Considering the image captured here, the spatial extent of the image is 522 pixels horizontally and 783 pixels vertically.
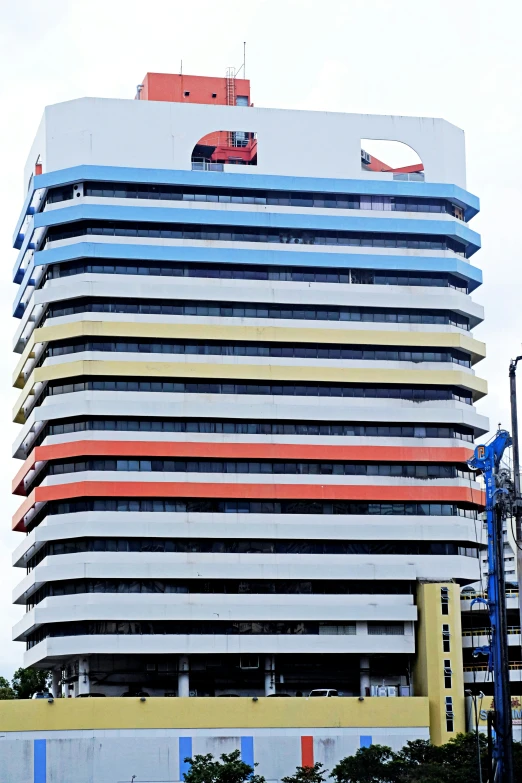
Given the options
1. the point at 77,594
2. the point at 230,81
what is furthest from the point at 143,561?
the point at 230,81

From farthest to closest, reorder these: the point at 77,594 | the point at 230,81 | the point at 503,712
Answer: the point at 230,81 < the point at 77,594 < the point at 503,712

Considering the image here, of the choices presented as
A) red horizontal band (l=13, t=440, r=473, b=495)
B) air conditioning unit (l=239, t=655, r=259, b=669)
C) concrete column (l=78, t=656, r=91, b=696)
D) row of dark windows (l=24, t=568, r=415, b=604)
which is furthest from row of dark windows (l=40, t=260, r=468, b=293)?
concrete column (l=78, t=656, r=91, b=696)

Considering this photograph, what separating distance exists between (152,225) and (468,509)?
36915 mm

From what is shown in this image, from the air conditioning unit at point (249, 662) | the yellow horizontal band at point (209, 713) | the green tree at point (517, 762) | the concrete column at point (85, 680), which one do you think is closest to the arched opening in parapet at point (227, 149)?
the air conditioning unit at point (249, 662)

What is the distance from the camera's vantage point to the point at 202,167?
141375mm

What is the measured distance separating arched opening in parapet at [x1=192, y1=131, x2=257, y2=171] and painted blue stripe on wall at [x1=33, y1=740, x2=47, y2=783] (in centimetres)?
5304

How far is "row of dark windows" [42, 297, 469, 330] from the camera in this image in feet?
445

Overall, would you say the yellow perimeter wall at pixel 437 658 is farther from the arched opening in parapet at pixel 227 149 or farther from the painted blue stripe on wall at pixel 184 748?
the arched opening in parapet at pixel 227 149

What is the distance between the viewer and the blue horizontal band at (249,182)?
13675 cm

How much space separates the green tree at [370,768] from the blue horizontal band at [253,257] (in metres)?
44.1

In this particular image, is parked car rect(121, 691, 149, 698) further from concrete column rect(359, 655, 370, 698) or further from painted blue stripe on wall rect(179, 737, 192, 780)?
concrete column rect(359, 655, 370, 698)

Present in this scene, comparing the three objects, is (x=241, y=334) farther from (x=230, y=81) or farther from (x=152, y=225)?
(x=230, y=81)

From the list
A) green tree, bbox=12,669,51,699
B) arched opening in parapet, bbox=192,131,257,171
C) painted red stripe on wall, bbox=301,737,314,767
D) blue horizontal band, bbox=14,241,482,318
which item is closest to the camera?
painted red stripe on wall, bbox=301,737,314,767

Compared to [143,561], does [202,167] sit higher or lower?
higher
